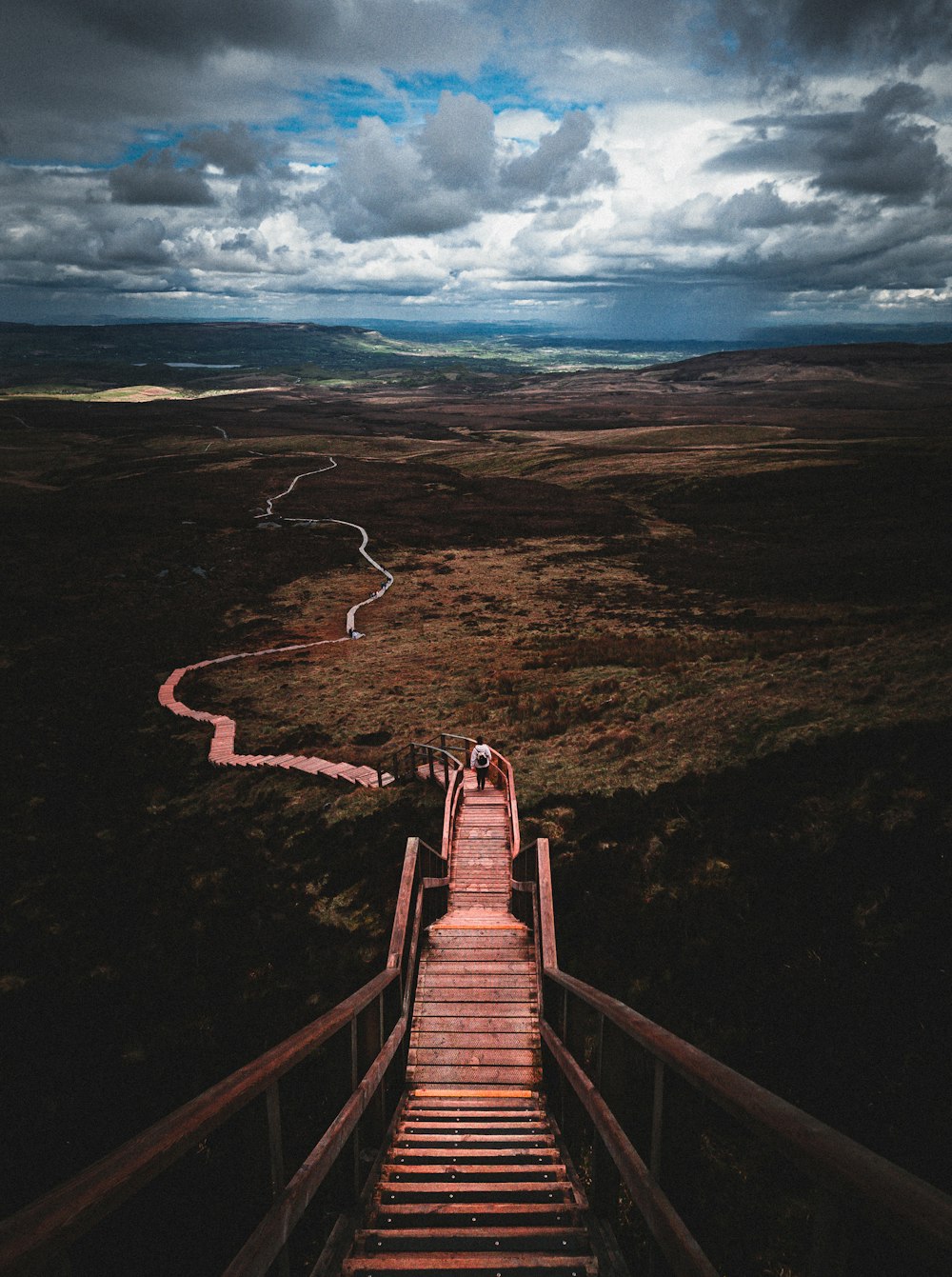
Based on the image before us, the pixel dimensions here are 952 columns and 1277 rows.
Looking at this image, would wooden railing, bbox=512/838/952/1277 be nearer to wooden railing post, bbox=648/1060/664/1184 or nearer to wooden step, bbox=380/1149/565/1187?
wooden railing post, bbox=648/1060/664/1184

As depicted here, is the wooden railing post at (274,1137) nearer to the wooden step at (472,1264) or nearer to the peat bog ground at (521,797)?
the wooden step at (472,1264)

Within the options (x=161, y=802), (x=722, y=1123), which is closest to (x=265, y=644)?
(x=161, y=802)

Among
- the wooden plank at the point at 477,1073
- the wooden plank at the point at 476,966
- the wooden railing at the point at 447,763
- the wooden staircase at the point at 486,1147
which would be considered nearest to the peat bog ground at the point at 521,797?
the wooden railing at the point at 447,763

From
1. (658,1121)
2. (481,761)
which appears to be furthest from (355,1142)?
(481,761)

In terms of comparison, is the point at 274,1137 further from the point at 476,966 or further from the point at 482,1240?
the point at 476,966

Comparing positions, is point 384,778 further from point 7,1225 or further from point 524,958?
point 7,1225

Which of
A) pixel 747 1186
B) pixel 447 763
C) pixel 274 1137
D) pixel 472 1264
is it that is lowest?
pixel 447 763

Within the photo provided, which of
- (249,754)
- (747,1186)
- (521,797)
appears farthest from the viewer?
(249,754)
